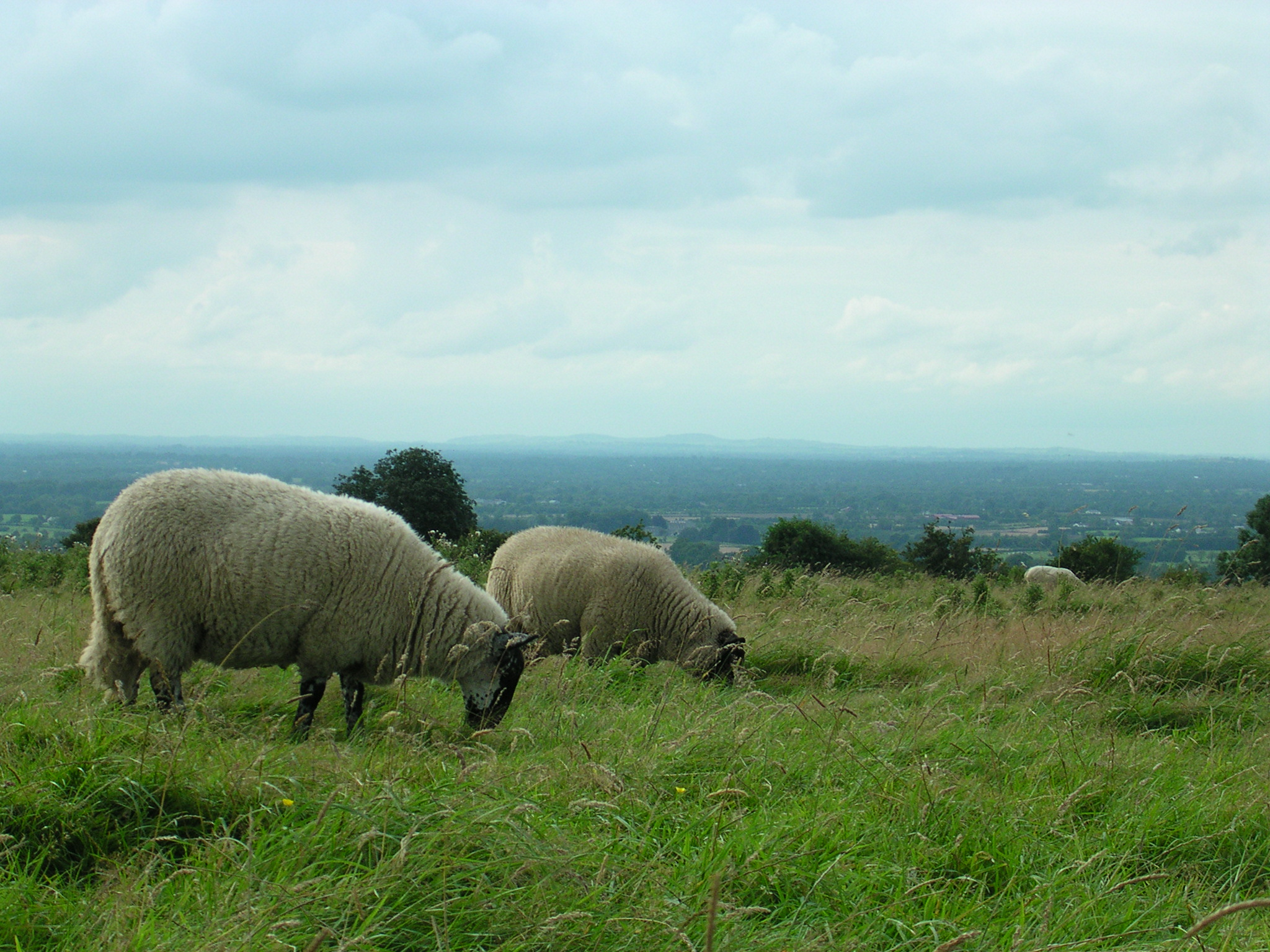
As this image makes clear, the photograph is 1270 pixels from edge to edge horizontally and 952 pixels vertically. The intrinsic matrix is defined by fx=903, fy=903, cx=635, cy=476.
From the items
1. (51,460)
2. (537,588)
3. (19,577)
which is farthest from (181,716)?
(51,460)

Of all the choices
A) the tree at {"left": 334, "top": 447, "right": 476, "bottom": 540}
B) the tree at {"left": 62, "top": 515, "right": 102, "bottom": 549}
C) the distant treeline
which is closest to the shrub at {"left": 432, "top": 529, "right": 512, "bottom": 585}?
the distant treeline

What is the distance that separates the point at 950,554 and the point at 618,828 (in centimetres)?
2093

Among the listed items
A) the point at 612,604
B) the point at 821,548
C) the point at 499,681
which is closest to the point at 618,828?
the point at 499,681

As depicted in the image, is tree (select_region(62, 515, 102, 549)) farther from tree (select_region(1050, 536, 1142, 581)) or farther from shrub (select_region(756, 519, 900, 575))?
tree (select_region(1050, 536, 1142, 581))

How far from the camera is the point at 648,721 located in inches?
196

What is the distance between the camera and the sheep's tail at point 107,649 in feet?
20.0

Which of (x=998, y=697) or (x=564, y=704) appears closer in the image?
(x=564, y=704)

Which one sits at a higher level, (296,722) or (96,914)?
(96,914)

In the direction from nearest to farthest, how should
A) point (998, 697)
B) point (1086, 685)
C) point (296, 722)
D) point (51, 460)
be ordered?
point (296, 722), point (998, 697), point (1086, 685), point (51, 460)

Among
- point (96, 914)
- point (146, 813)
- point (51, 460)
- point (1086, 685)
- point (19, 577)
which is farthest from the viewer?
point (51, 460)

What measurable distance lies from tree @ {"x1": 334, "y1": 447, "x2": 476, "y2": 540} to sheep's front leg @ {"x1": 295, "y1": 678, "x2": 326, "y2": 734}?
20.8m

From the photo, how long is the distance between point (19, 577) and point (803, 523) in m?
18.4

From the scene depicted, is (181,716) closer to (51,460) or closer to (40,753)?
(40,753)

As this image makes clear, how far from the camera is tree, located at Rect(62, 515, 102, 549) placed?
19825 millimetres
